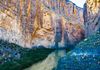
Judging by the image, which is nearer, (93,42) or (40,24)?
(93,42)

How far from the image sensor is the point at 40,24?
137875 millimetres

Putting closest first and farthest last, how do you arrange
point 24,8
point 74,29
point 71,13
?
point 24,8 → point 74,29 → point 71,13

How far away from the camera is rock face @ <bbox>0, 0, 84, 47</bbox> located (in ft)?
404

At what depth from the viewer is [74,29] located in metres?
152

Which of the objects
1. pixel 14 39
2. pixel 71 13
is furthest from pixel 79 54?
pixel 71 13

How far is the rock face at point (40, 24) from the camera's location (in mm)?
123250

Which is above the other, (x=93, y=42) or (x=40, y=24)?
(x=40, y=24)

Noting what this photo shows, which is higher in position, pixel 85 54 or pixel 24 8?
pixel 24 8

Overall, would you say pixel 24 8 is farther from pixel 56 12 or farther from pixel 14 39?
pixel 56 12

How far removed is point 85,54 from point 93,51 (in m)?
0.56

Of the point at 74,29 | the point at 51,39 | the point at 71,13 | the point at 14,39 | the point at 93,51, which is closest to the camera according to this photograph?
the point at 93,51

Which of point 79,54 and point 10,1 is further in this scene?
point 10,1

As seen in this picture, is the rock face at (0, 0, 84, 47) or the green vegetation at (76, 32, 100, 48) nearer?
the green vegetation at (76, 32, 100, 48)

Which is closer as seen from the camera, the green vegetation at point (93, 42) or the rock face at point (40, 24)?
the green vegetation at point (93, 42)
